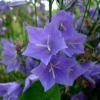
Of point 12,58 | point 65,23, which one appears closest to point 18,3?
point 12,58

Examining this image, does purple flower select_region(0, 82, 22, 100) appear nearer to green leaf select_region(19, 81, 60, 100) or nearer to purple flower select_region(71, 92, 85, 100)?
green leaf select_region(19, 81, 60, 100)

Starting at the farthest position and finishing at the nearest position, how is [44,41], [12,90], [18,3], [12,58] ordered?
[18,3] → [12,58] → [12,90] → [44,41]

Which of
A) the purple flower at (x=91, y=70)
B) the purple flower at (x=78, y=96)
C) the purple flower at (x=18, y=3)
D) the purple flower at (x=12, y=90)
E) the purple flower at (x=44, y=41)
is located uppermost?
the purple flower at (x=44, y=41)

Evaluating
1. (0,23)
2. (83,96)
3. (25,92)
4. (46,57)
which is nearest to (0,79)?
(0,23)

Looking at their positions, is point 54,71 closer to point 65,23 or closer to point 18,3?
point 65,23

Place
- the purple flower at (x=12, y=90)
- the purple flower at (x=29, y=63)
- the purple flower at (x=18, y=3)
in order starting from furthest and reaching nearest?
1. the purple flower at (x=18, y=3)
2. the purple flower at (x=29, y=63)
3. the purple flower at (x=12, y=90)

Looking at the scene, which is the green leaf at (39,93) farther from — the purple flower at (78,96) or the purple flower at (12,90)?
the purple flower at (78,96)

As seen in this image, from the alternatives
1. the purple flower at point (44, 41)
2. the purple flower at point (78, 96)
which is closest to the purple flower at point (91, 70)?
the purple flower at point (78, 96)

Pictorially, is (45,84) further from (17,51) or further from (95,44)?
(95,44)
